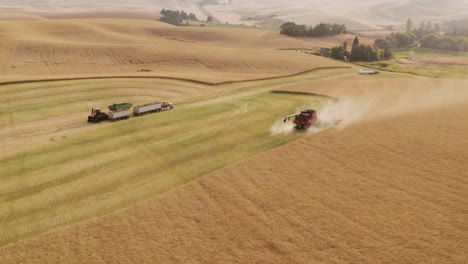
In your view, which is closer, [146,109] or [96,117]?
[96,117]

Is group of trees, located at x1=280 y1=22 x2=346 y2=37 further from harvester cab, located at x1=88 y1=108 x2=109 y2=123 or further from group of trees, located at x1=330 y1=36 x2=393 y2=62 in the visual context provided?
harvester cab, located at x1=88 y1=108 x2=109 y2=123

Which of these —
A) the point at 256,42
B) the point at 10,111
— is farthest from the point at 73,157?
the point at 256,42

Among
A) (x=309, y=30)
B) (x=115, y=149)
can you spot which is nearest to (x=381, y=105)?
(x=115, y=149)

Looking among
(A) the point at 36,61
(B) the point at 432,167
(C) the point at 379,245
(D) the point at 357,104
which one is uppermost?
(A) the point at 36,61

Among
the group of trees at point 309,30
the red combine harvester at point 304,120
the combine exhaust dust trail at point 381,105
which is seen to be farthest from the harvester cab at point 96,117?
the group of trees at point 309,30

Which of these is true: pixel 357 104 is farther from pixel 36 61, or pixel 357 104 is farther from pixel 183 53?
pixel 36 61

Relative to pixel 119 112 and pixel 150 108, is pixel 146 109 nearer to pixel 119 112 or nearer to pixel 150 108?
pixel 150 108

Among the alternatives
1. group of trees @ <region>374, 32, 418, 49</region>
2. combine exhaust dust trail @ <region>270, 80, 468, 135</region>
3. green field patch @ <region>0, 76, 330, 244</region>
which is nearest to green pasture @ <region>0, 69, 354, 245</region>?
green field patch @ <region>0, 76, 330, 244</region>
